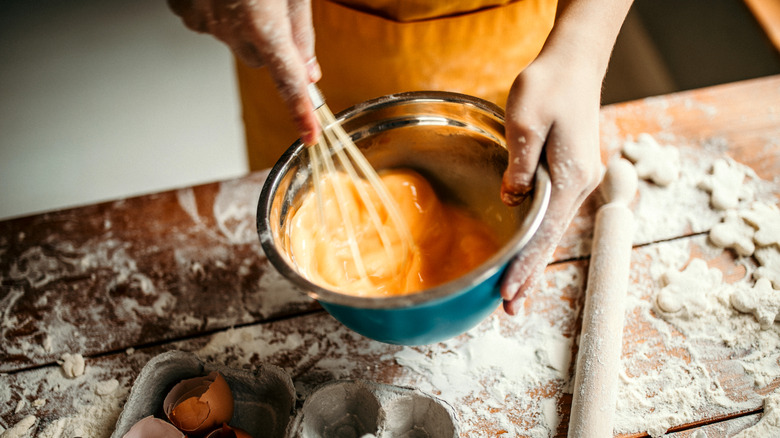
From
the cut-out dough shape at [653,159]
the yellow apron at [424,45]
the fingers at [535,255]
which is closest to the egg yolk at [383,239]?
the fingers at [535,255]

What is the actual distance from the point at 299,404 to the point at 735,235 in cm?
72

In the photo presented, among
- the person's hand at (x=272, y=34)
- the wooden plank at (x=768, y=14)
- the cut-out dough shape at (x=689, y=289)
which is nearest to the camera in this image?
the person's hand at (x=272, y=34)

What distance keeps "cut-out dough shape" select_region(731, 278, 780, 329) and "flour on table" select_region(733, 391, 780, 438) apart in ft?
0.38

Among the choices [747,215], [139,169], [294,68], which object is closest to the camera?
[294,68]

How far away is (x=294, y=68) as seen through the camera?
0.57 meters

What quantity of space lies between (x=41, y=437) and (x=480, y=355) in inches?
24.7

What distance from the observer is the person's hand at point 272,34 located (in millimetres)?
556

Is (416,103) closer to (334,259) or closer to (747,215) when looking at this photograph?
(334,259)

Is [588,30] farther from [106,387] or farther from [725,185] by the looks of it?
[106,387]

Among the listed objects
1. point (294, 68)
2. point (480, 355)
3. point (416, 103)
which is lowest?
point (480, 355)

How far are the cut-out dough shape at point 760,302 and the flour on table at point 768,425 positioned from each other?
4.6 inches

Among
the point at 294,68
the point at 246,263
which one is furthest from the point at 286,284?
the point at 294,68

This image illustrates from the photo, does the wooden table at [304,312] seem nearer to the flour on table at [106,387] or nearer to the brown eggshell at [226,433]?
the flour on table at [106,387]

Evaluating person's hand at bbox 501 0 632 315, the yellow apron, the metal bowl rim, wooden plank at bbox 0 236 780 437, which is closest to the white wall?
the yellow apron
